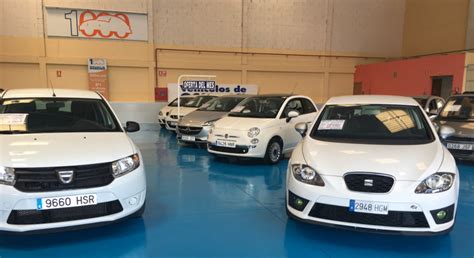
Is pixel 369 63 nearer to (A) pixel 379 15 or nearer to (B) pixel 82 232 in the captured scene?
(A) pixel 379 15

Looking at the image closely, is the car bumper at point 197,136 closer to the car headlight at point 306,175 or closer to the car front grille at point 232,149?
the car front grille at point 232,149

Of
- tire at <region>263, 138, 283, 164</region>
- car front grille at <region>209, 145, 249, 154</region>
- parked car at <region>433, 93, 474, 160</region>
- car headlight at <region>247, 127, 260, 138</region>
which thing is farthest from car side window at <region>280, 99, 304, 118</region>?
parked car at <region>433, 93, 474, 160</region>

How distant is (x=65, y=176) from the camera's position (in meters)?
2.75

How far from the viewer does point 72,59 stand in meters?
13.9

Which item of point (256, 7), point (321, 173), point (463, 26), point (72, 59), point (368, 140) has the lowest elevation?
point (321, 173)

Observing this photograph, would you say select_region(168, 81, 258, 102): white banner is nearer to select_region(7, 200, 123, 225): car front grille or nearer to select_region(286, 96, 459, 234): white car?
select_region(286, 96, 459, 234): white car

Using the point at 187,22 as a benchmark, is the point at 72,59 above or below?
below

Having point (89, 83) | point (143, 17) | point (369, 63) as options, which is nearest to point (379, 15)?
point (369, 63)

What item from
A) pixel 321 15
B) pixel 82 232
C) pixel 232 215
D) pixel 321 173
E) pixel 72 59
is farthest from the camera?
pixel 321 15

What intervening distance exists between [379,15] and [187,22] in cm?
966

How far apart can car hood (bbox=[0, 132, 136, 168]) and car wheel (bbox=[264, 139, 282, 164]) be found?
329cm

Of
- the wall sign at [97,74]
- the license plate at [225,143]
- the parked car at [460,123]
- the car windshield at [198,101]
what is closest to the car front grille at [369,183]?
the license plate at [225,143]

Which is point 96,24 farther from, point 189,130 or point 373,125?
point 373,125

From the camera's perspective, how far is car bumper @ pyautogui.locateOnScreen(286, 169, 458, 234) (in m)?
Result: 2.74
